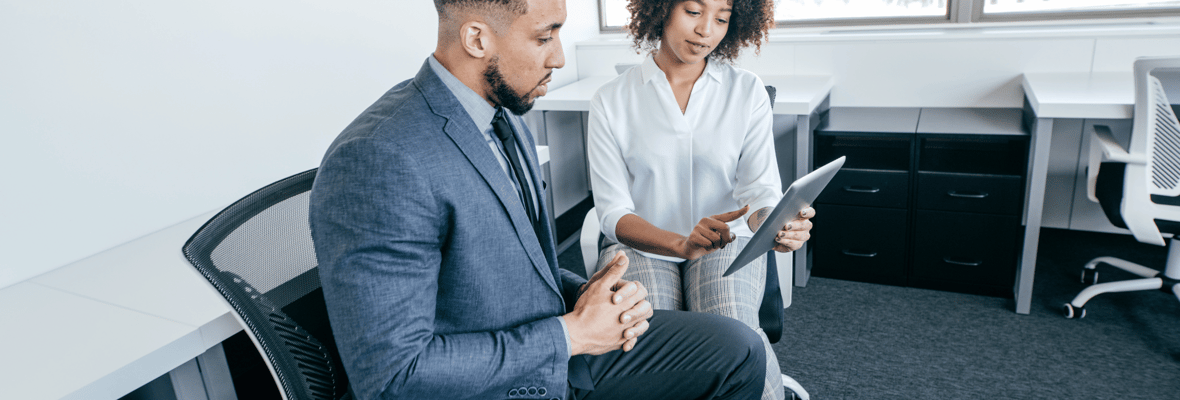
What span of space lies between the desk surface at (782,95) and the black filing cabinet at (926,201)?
A: 5.3 inches

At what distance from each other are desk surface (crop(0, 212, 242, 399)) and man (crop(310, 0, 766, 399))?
9.1 inches

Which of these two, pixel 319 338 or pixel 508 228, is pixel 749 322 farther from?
pixel 319 338

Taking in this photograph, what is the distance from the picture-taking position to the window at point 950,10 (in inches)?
99.5

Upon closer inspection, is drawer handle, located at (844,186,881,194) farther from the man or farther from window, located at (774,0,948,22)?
the man

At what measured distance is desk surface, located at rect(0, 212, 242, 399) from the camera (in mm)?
919

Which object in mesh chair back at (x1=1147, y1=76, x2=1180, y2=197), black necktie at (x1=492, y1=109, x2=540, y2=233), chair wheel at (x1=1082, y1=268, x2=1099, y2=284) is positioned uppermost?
black necktie at (x1=492, y1=109, x2=540, y2=233)

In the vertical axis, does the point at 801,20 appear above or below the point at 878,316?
above

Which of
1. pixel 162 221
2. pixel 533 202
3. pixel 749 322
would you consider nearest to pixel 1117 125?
pixel 749 322

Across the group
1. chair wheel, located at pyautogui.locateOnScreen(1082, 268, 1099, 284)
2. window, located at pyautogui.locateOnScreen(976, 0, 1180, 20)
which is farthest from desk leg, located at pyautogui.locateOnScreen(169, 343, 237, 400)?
window, located at pyautogui.locateOnScreen(976, 0, 1180, 20)

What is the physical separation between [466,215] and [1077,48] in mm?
2415

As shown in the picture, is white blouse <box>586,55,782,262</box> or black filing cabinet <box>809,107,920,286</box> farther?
black filing cabinet <box>809,107,920,286</box>

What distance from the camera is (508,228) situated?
874 millimetres

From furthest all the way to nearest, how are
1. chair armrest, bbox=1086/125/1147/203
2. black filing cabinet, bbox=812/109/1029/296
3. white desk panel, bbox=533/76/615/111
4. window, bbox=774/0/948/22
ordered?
window, bbox=774/0/948/22 < white desk panel, bbox=533/76/615/111 < black filing cabinet, bbox=812/109/1029/296 < chair armrest, bbox=1086/125/1147/203

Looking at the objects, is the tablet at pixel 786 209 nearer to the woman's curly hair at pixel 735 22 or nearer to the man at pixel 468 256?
the man at pixel 468 256
